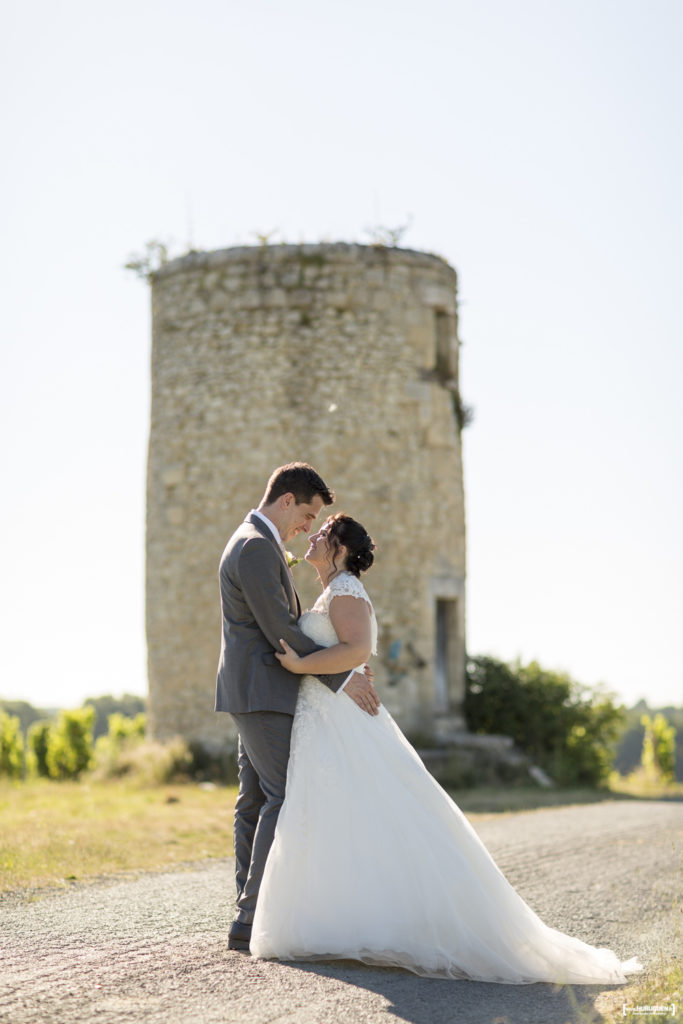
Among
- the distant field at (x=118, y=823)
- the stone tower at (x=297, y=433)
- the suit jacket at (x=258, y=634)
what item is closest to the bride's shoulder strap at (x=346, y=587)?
the suit jacket at (x=258, y=634)

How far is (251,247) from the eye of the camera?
1398 cm

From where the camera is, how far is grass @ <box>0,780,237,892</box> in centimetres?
709

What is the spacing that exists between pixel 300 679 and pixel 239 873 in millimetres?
933

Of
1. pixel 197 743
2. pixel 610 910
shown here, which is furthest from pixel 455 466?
pixel 610 910

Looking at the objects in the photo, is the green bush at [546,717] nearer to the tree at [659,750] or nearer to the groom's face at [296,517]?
the tree at [659,750]

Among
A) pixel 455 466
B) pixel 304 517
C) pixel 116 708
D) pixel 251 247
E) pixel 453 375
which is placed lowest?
pixel 116 708

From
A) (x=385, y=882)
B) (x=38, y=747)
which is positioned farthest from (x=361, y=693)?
(x=38, y=747)

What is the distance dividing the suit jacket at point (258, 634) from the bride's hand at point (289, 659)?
A: 27mm

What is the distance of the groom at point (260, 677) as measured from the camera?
4910 mm

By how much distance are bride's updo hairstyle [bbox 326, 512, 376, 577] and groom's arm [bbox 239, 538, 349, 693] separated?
0.33 metres

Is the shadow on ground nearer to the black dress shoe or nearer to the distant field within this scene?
the black dress shoe

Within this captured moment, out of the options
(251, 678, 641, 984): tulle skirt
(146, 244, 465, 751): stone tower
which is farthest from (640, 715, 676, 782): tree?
(251, 678, 641, 984): tulle skirt

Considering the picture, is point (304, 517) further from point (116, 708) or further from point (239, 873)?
point (116, 708)

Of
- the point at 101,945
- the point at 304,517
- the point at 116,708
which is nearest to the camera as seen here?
the point at 101,945
